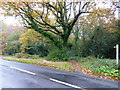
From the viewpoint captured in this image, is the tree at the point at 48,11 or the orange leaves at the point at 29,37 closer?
the tree at the point at 48,11

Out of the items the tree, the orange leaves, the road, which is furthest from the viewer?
the orange leaves

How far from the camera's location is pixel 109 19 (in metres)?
10.7

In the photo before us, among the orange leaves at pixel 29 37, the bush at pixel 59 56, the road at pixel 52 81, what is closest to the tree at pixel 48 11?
the bush at pixel 59 56

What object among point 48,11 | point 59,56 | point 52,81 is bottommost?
point 52,81

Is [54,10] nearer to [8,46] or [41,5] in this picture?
[41,5]

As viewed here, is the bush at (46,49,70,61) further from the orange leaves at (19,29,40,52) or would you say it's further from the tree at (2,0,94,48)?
the orange leaves at (19,29,40,52)

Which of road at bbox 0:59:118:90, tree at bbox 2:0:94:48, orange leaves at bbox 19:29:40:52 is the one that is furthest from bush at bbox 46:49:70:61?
road at bbox 0:59:118:90

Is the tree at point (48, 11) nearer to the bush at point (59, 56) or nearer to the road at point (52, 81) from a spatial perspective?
the bush at point (59, 56)

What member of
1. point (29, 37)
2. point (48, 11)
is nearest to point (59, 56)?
point (48, 11)

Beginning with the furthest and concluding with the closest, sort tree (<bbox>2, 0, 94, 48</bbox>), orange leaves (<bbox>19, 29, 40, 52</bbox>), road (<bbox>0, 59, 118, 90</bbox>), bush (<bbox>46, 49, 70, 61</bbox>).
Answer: orange leaves (<bbox>19, 29, 40, 52</bbox>) → bush (<bbox>46, 49, 70, 61</bbox>) → tree (<bbox>2, 0, 94, 48</bbox>) → road (<bbox>0, 59, 118, 90</bbox>)

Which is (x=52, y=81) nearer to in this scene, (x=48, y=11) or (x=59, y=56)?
(x=59, y=56)

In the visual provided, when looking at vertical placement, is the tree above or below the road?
above

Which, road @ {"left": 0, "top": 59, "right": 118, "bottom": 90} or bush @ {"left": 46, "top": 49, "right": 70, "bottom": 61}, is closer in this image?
road @ {"left": 0, "top": 59, "right": 118, "bottom": 90}

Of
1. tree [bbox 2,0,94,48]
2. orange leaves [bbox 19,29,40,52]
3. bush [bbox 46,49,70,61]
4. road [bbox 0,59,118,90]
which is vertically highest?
tree [bbox 2,0,94,48]
